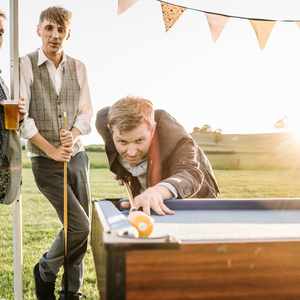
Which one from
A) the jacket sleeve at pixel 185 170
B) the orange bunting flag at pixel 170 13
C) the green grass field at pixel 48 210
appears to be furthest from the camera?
the green grass field at pixel 48 210

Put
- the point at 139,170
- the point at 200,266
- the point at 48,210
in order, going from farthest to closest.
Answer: the point at 48,210, the point at 139,170, the point at 200,266

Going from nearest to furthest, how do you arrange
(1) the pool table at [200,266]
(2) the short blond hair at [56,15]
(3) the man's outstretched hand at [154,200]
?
(1) the pool table at [200,266] < (3) the man's outstretched hand at [154,200] < (2) the short blond hair at [56,15]

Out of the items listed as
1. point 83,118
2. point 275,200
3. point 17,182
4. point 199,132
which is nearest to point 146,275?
point 275,200

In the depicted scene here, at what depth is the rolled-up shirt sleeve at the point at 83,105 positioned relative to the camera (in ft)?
12.2

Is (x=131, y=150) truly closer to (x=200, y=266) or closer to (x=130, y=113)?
(x=130, y=113)

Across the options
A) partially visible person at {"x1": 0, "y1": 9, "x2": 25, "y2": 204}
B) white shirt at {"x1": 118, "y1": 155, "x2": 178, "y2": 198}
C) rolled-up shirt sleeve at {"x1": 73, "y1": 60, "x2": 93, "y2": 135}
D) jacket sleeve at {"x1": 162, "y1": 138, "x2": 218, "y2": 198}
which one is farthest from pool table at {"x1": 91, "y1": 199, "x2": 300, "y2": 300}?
rolled-up shirt sleeve at {"x1": 73, "y1": 60, "x2": 93, "y2": 135}

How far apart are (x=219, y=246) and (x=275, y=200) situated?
116 centimetres

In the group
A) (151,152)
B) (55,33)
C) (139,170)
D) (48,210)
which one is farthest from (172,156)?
(48,210)

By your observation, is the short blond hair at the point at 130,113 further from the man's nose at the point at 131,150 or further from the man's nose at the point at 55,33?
the man's nose at the point at 55,33

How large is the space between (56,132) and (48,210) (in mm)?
6155

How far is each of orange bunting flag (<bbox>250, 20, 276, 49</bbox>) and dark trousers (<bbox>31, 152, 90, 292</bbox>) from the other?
167 centimetres

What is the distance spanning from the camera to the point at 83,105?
3.79m

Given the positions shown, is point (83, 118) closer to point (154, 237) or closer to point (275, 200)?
point (275, 200)

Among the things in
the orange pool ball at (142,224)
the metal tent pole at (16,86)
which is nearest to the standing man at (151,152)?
the metal tent pole at (16,86)
